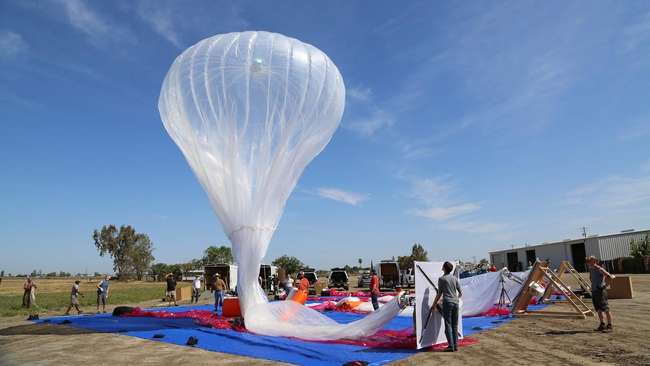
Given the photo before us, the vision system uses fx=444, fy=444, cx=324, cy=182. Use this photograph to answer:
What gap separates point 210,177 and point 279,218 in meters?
1.79

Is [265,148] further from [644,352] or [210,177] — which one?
[644,352]

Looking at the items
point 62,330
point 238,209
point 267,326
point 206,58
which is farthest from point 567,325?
point 62,330

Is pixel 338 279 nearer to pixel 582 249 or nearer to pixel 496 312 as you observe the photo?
pixel 496 312

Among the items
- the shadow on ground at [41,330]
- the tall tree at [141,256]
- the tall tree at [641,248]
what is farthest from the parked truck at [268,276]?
the tall tree at [141,256]

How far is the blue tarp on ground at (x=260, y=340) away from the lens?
717 cm

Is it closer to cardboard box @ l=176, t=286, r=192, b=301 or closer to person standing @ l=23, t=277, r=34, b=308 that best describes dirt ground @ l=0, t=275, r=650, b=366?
person standing @ l=23, t=277, r=34, b=308

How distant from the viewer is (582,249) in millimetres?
46781

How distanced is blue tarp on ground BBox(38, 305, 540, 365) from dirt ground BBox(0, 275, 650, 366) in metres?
0.35

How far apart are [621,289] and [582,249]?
34789 millimetres

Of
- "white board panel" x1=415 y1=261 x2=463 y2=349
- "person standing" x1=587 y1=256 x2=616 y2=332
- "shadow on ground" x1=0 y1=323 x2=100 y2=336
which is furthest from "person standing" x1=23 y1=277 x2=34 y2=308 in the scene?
"person standing" x1=587 y1=256 x2=616 y2=332

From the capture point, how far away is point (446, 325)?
7648 millimetres

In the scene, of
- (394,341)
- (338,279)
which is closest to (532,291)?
(394,341)

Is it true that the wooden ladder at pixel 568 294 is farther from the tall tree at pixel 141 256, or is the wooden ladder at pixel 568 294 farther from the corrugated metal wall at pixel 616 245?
the tall tree at pixel 141 256

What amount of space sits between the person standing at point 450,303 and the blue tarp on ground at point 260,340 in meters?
0.70
